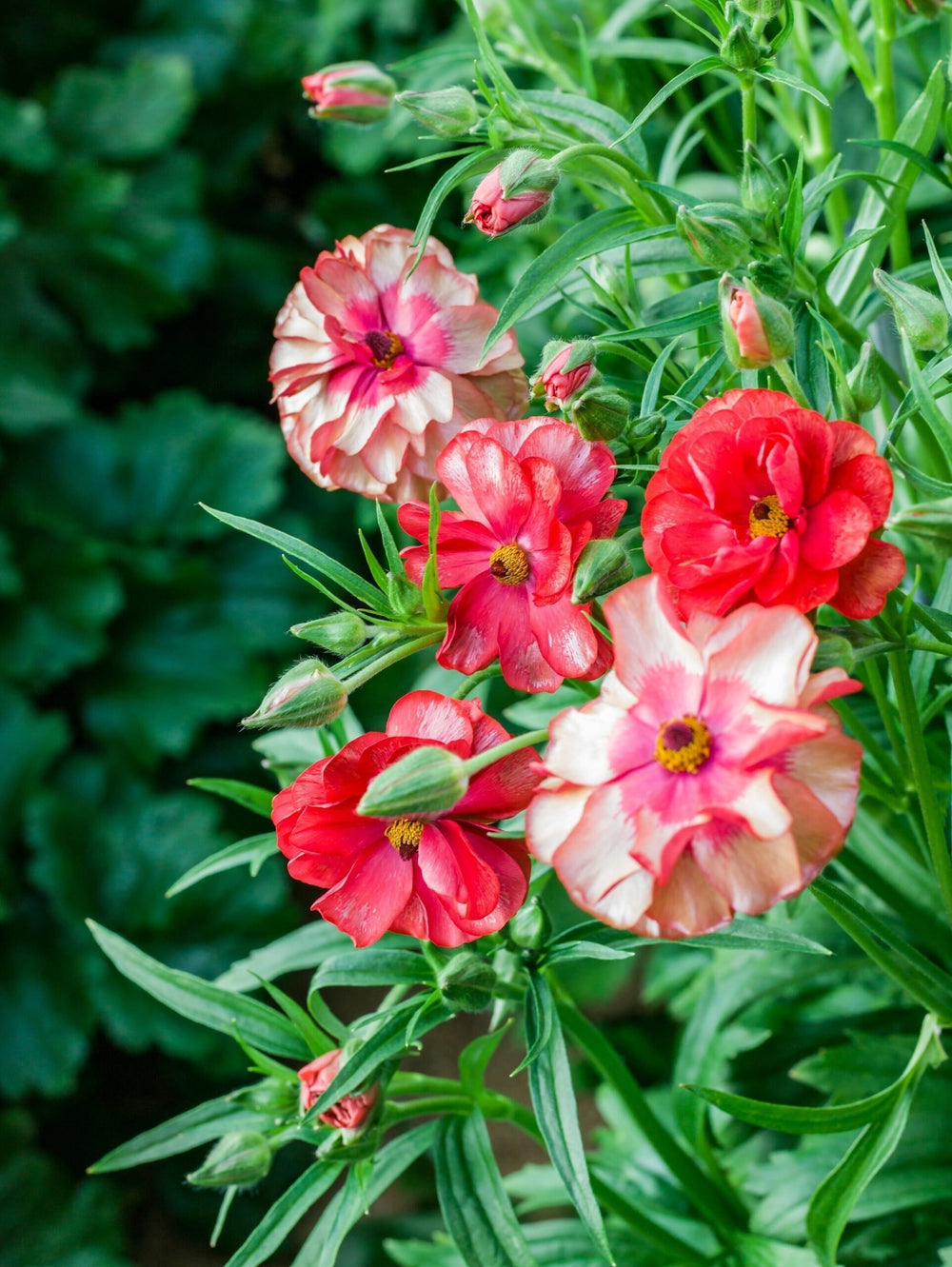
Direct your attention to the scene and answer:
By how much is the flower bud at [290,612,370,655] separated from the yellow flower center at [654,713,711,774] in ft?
0.39

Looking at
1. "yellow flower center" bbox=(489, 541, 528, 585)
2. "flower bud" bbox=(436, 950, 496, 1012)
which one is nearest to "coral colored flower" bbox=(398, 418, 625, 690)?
"yellow flower center" bbox=(489, 541, 528, 585)

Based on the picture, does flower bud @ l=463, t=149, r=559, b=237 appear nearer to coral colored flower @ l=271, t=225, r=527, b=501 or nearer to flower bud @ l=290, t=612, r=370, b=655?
coral colored flower @ l=271, t=225, r=527, b=501

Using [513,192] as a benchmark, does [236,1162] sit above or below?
below

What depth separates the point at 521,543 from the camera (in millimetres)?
410

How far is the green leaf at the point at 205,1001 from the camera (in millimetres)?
529

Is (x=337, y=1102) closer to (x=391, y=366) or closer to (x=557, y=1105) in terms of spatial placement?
(x=557, y=1105)

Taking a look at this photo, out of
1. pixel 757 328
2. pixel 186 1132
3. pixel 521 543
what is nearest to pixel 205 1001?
pixel 186 1132

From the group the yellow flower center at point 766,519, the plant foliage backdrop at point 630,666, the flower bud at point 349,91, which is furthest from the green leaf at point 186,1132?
the flower bud at point 349,91

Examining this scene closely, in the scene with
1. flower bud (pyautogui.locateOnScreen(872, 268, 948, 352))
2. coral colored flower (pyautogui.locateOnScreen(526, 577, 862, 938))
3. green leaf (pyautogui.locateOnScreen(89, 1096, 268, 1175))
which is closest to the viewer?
coral colored flower (pyautogui.locateOnScreen(526, 577, 862, 938))

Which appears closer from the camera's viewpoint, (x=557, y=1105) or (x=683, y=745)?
(x=683, y=745)

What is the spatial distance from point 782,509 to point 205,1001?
331 mm

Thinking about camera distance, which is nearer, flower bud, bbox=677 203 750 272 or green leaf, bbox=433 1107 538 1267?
flower bud, bbox=677 203 750 272

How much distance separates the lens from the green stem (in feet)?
1.38

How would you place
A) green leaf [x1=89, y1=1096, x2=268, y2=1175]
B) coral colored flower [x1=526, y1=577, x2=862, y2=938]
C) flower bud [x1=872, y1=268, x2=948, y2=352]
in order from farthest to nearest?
green leaf [x1=89, y1=1096, x2=268, y2=1175], flower bud [x1=872, y1=268, x2=948, y2=352], coral colored flower [x1=526, y1=577, x2=862, y2=938]
